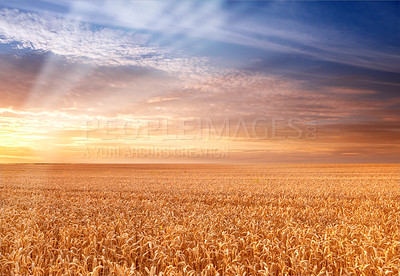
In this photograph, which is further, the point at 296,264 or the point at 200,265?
the point at 200,265

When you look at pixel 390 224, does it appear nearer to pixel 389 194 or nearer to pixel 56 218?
pixel 389 194

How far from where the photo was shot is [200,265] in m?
6.10

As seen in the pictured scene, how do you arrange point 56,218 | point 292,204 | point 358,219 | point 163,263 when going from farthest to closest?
point 292,204
point 358,219
point 56,218
point 163,263

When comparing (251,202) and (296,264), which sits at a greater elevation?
(296,264)

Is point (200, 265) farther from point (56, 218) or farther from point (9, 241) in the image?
point (56, 218)

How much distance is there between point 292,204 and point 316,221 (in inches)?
170

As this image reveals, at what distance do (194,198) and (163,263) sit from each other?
453 inches

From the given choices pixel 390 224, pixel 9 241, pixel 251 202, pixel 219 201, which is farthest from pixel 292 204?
pixel 9 241

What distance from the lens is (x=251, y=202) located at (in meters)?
16.0

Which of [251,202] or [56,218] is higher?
[56,218]

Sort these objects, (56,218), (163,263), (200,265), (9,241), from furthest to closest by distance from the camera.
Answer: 1. (56,218)
2. (9,241)
3. (200,265)
4. (163,263)

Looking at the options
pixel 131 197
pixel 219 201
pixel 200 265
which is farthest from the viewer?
pixel 131 197

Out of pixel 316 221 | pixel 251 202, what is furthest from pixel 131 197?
pixel 316 221

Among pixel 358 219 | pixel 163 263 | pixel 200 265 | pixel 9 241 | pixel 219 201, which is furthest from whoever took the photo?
pixel 219 201
